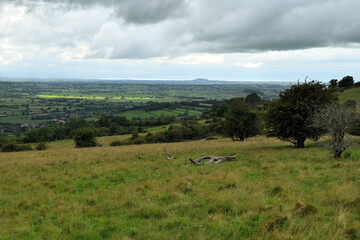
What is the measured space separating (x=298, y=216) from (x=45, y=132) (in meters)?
94.8

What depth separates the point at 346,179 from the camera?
9461 millimetres

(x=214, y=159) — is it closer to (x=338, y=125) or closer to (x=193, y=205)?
(x=338, y=125)

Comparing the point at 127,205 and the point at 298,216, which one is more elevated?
the point at 298,216

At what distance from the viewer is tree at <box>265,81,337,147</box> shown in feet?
63.2

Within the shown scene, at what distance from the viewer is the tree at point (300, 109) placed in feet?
63.2

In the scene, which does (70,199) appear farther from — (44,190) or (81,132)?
(81,132)

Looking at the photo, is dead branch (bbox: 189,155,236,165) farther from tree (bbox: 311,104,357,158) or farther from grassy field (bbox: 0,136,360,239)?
tree (bbox: 311,104,357,158)

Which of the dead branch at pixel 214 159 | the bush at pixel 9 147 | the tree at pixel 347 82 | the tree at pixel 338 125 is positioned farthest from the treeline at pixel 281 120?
the tree at pixel 347 82

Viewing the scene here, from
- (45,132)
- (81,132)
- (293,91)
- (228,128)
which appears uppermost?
(293,91)

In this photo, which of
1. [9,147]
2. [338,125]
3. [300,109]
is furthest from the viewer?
[9,147]

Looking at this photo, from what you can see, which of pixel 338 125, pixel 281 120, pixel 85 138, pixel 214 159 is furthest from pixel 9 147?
pixel 338 125

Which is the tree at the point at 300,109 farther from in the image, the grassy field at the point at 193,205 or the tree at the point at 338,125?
the grassy field at the point at 193,205

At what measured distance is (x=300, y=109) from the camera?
19453mm

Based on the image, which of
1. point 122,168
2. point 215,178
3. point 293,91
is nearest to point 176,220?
point 215,178
